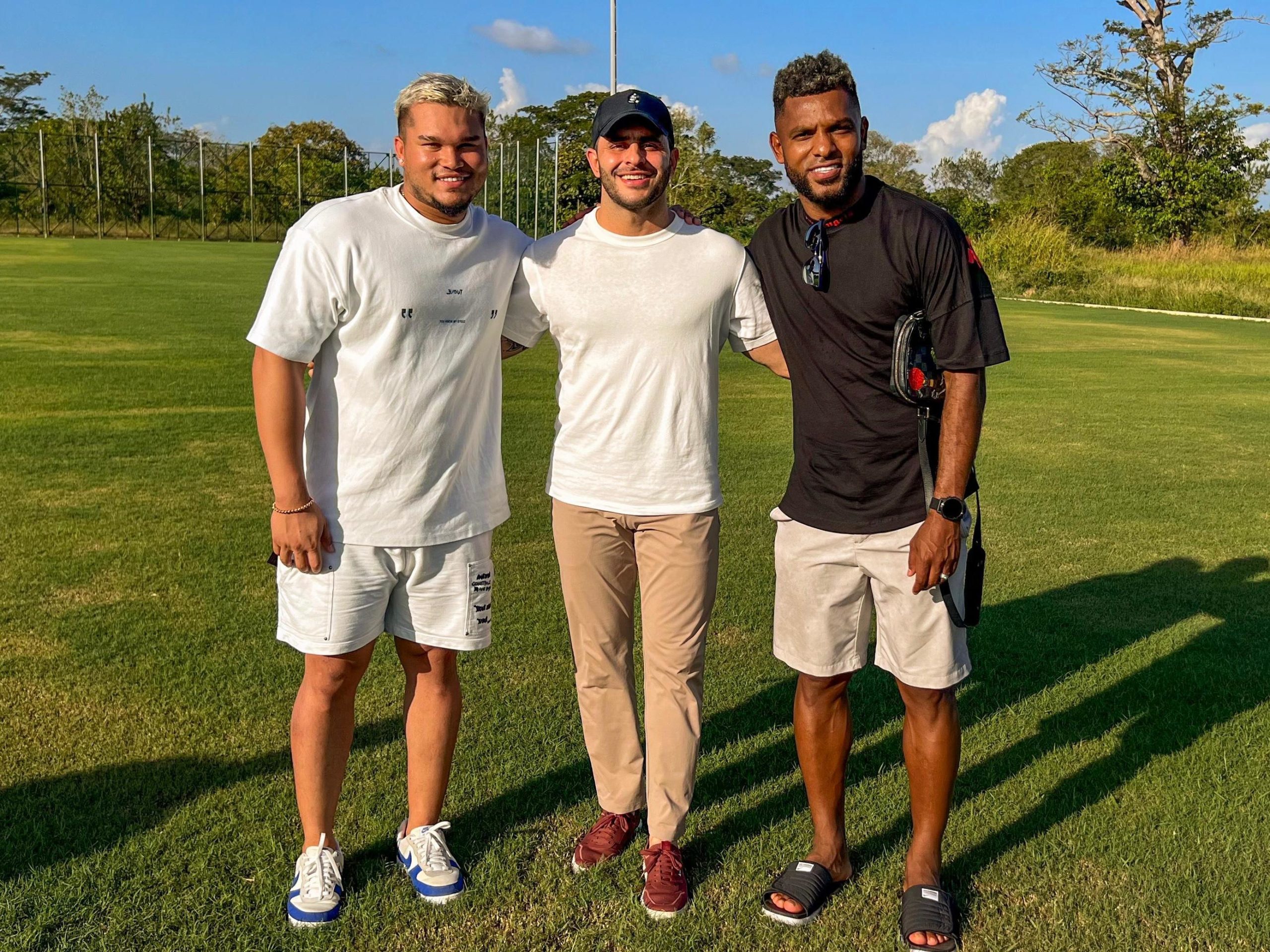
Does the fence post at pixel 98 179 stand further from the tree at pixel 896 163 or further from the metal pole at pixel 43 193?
the tree at pixel 896 163

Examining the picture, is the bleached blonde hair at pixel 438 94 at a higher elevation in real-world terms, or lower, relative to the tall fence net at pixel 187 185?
lower

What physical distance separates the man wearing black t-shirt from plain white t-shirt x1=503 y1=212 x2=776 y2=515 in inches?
7.2

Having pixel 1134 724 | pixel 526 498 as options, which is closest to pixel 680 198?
pixel 526 498

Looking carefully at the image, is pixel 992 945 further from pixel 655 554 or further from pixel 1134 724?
pixel 1134 724

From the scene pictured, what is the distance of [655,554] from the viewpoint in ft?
10.3

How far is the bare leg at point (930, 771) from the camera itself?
2.98 m

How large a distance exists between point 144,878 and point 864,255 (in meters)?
2.52

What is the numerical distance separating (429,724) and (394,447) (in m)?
0.80

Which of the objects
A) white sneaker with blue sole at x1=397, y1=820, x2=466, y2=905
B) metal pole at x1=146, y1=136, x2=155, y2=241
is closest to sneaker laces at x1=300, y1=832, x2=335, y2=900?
white sneaker with blue sole at x1=397, y1=820, x2=466, y2=905

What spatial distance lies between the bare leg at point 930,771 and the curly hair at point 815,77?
1.57 metres

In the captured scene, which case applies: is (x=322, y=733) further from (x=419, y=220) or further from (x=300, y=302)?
(x=419, y=220)

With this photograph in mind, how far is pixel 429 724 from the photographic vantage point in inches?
123

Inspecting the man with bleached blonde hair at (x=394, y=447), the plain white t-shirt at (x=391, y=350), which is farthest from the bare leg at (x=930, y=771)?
the plain white t-shirt at (x=391, y=350)

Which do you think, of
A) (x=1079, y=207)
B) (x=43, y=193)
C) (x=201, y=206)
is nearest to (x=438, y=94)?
(x=1079, y=207)
